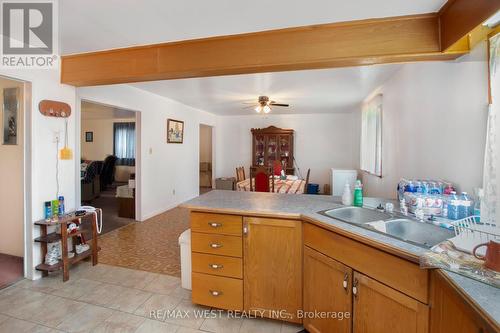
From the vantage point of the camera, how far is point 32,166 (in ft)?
7.40

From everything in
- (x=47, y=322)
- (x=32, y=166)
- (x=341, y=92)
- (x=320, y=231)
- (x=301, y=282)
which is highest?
(x=341, y=92)

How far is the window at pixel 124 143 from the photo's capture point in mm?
7164

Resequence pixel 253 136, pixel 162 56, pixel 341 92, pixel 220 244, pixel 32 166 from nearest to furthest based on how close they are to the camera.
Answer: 1. pixel 220 244
2. pixel 162 56
3. pixel 32 166
4. pixel 341 92
5. pixel 253 136

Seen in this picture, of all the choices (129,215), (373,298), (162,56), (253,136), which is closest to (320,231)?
(373,298)

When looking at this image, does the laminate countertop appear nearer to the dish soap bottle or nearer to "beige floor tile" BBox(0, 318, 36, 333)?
the dish soap bottle

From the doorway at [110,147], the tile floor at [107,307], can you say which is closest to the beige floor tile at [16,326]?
the tile floor at [107,307]

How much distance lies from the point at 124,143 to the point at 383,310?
7.59m

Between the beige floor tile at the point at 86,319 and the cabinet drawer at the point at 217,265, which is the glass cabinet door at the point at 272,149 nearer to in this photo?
the cabinet drawer at the point at 217,265

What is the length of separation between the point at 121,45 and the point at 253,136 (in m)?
4.63

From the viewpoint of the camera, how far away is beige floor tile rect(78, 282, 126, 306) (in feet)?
6.52

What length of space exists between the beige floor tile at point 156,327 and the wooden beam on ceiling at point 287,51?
1.95 meters

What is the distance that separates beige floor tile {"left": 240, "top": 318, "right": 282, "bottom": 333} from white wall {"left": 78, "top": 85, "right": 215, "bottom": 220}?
2.92m

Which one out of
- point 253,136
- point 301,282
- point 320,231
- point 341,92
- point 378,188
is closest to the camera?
point 320,231

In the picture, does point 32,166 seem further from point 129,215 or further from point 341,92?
point 341,92
